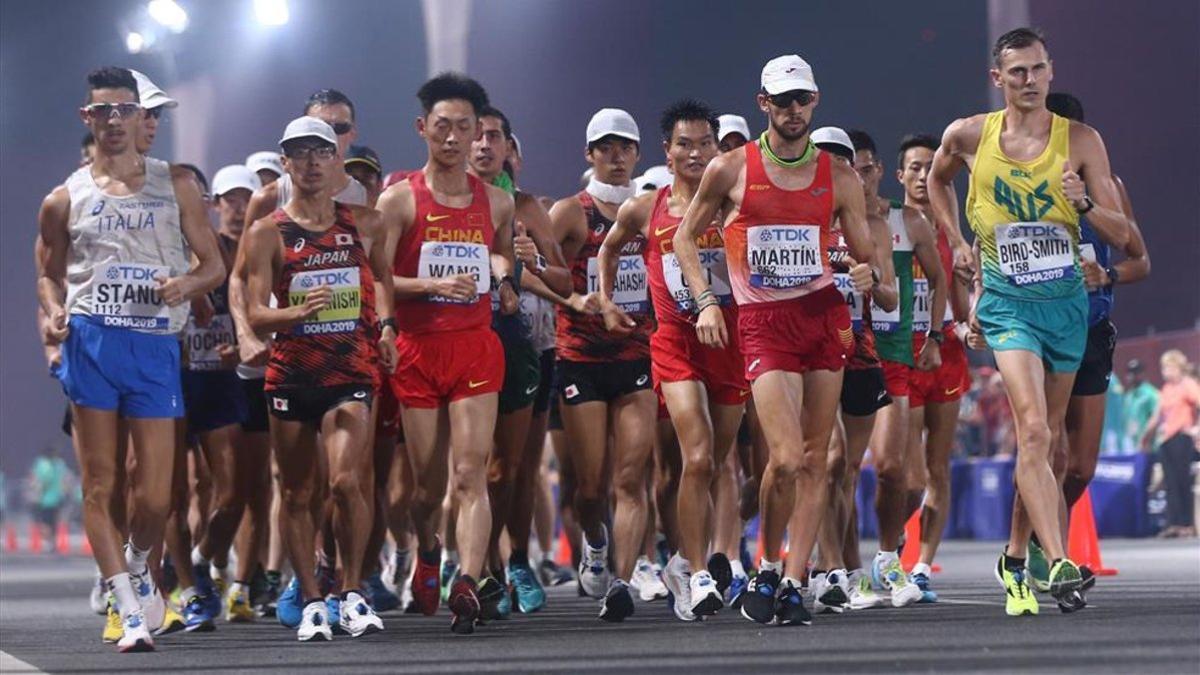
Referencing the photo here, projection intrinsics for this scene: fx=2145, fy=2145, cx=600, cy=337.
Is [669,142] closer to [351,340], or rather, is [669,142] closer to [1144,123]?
[351,340]

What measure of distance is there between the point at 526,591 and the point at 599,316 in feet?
4.90

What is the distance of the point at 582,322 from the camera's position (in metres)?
10.1

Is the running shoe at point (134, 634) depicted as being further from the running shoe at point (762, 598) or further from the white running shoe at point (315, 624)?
the running shoe at point (762, 598)

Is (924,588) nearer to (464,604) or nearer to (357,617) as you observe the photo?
(464,604)

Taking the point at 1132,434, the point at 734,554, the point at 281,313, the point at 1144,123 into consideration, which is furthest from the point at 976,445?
the point at 281,313

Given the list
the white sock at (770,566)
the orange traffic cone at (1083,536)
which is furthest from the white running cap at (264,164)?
the orange traffic cone at (1083,536)

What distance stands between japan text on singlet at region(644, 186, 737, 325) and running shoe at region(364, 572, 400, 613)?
247cm

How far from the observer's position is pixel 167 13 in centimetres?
2316

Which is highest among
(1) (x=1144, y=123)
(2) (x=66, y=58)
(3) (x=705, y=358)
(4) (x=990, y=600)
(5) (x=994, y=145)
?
(2) (x=66, y=58)

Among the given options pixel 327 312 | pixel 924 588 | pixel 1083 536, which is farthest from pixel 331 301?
pixel 1083 536

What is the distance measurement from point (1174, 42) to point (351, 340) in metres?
13.3

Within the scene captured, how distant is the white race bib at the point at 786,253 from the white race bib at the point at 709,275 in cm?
79

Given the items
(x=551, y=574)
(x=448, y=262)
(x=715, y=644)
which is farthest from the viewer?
(x=551, y=574)

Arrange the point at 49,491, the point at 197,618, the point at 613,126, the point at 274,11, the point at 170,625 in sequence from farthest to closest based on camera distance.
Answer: the point at 49,491, the point at 274,11, the point at 613,126, the point at 197,618, the point at 170,625
